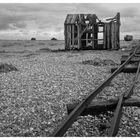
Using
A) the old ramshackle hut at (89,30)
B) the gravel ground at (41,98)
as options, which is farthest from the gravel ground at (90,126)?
the old ramshackle hut at (89,30)

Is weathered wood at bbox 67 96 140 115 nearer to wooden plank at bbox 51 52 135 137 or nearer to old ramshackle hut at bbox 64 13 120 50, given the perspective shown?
wooden plank at bbox 51 52 135 137

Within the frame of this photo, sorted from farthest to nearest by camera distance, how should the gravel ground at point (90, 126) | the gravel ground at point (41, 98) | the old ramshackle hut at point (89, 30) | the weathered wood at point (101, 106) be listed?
1. the old ramshackle hut at point (89, 30)
2. the weathered wood at point (101, 106)
3. the gravel ground at point (41, 98)
4. the gravel ground at point (90, 126)

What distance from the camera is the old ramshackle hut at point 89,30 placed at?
83.3 ft

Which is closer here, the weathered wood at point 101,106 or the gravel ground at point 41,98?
the gravel ground at point 41,98

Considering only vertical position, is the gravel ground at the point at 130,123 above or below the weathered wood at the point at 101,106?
below

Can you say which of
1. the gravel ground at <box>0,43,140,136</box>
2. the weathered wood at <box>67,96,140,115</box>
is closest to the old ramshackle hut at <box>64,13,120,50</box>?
the gravel ground at <box>0,43,140,136</box>

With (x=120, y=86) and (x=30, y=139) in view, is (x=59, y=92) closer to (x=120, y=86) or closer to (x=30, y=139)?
(x=120, y=86)

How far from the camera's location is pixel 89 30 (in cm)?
2584

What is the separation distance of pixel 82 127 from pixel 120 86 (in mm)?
3513

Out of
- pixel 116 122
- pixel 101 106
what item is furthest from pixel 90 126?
pixel 101 106

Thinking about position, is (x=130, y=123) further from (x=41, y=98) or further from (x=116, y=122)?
(x=41, y=98)

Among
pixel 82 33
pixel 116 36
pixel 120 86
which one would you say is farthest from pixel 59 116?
pixel 116 36

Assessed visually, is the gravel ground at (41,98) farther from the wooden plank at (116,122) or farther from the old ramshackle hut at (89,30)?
the old ramshackle hut at (89,30)

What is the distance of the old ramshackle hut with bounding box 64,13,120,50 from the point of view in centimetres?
2539
